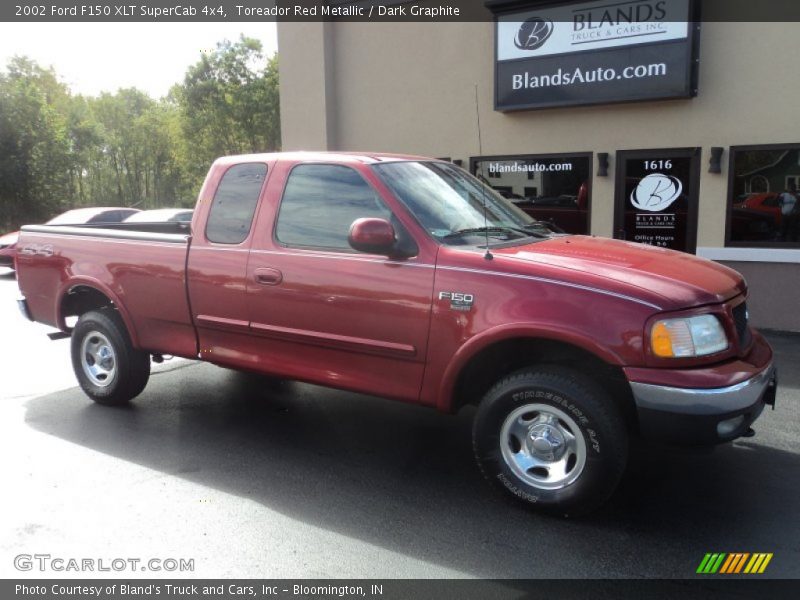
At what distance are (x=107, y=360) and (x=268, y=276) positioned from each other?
79.4 inches

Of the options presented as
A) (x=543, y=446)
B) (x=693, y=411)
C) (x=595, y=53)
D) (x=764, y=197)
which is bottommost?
(x=543, y=446)

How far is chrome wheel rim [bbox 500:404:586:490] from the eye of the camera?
11.8 ft

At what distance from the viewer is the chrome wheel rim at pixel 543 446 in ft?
11.8

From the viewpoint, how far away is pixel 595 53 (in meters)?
9.01

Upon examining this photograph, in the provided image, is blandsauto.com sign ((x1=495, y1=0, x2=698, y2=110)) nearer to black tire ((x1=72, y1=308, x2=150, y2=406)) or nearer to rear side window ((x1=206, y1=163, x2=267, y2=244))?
rear side window ((x1=206, y1=163, x2=267, y2=244))

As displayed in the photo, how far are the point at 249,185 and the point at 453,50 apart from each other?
651 centimetres

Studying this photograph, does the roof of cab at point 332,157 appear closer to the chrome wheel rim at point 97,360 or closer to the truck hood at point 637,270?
the truck hood at point 637,270

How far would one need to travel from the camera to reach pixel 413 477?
4.25 m

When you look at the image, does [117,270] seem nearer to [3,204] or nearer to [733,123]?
[733,123]

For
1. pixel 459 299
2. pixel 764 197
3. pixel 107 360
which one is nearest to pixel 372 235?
pixel 459 299

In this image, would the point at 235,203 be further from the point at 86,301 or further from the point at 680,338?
the point at 680,338

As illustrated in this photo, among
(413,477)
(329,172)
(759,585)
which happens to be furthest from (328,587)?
(329,172)

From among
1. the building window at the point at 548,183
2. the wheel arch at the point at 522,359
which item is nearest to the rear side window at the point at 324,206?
the wheel arch at the point at 522,359

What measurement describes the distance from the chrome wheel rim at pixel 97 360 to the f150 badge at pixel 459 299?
3109mm
